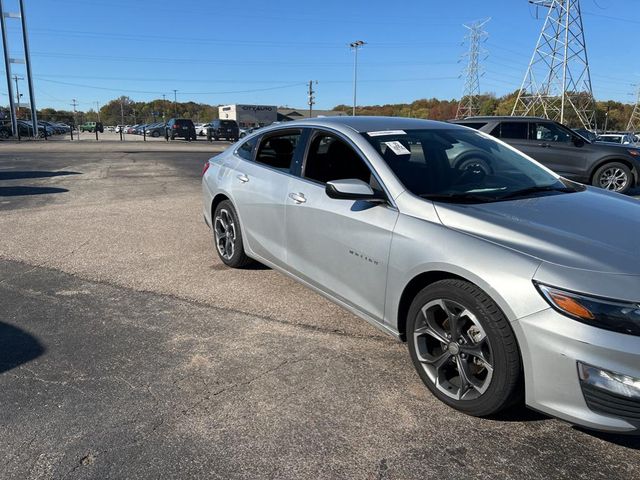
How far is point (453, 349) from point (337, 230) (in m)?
Result: 1.14

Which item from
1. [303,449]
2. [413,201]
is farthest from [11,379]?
[413,201]

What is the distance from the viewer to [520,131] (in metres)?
11.4

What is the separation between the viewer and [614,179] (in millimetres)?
11000

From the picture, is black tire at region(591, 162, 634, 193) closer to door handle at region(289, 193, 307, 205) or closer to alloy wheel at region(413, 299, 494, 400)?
door handle at region(289, 193, 307, 205)

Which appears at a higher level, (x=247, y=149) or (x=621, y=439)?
(x=247, y=149)

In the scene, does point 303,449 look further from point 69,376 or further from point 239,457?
point 69,376

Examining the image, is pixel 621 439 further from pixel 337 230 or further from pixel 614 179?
pixel 614 179

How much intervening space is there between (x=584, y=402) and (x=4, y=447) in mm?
2765

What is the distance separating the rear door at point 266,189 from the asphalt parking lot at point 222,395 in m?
0.50

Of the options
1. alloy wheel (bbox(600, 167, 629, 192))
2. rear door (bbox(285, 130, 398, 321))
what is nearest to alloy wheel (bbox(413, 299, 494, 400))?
rear door (bbox(285, 130, 398, 321))

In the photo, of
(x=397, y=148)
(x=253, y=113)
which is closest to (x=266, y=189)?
(x=397, y=148)

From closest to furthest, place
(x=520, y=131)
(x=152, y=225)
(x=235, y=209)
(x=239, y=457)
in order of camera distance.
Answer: (x=239, y=457) → (x=235, y=209) → (x=152, y=225) → (x=520, y=131)

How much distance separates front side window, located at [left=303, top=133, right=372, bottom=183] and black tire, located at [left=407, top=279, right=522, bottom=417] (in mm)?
1188

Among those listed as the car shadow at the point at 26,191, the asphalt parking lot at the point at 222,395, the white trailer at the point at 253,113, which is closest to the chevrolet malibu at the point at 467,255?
the asphalt parking lot at the point at 222,395
